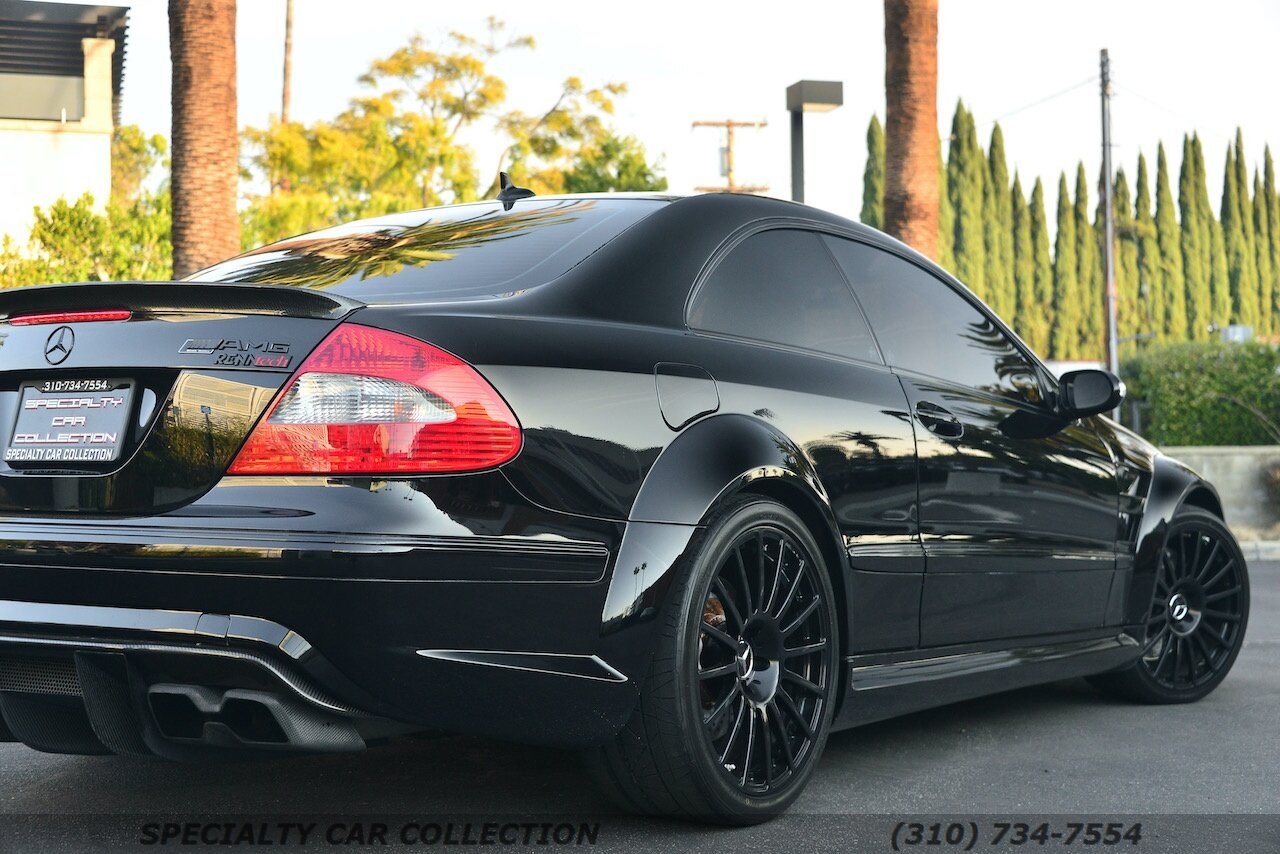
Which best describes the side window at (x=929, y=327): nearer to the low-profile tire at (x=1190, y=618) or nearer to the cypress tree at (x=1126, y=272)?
the low-profile tire at (x=1190, y=618)

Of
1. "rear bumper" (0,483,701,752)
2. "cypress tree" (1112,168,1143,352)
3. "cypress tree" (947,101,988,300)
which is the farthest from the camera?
"cypress tree" (1112,168,1143,352)

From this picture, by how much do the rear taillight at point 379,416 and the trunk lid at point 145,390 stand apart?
44 mm

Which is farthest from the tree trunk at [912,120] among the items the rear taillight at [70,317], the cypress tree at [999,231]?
the cypress tree at [999,231]

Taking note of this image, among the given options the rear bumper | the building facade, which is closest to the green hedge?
the rear bumper

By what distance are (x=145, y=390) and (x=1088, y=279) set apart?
2689 inches

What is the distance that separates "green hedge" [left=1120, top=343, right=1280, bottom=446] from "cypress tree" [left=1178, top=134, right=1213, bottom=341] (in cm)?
5507

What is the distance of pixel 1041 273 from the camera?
222 feet

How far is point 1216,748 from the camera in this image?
185 inches

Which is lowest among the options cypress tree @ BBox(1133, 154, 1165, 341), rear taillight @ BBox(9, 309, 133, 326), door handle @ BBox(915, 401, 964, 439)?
door handle @ BBox(915, 401, 964, 439)

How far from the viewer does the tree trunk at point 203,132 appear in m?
11.4

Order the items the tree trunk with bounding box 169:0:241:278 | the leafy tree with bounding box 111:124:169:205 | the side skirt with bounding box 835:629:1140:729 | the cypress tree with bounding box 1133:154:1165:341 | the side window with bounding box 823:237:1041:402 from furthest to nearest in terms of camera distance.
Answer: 1. the cypress tree with bounding box 1133:154:1165:341
2. the leafy tree with bounding box 111:124:169:205
3. the tree trunk with bounding box 169:0:241:278
4. the side window with bounding box 823:237:1041:402
5. the side skirt with bounding box 835:629:1140:729

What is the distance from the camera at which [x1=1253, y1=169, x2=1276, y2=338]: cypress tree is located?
229 ft

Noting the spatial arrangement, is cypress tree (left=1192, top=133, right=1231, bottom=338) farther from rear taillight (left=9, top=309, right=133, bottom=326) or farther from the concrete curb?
rear taillight (left=9, top=309, right=133, bottom=326)

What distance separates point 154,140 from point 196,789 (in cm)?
3936
